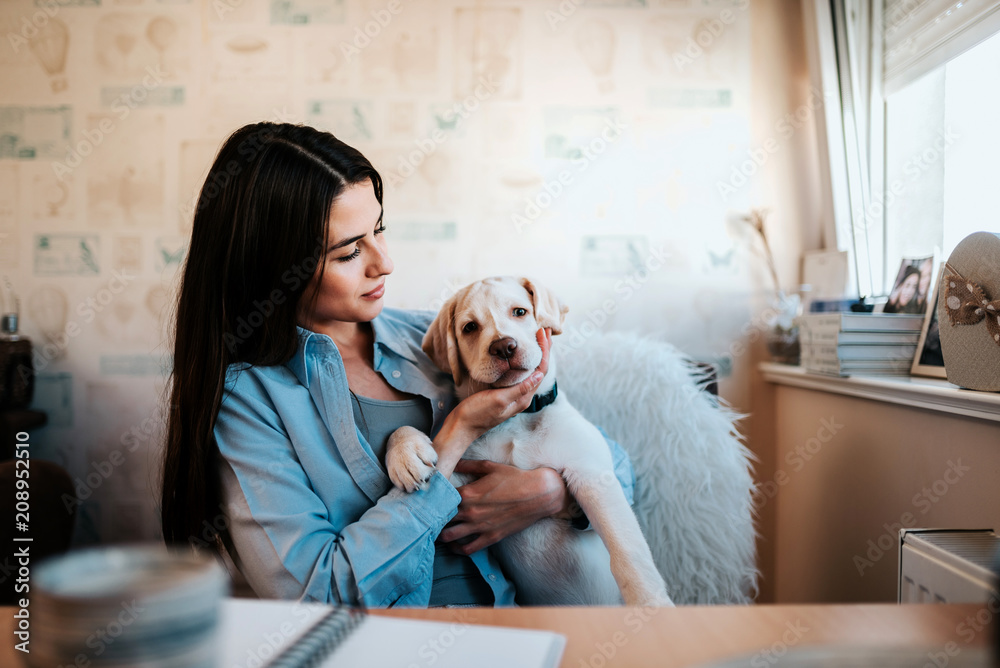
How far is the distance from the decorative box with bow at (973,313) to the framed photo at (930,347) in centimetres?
34

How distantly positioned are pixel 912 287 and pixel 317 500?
1706 millimetres

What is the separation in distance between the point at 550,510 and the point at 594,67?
1785 mm

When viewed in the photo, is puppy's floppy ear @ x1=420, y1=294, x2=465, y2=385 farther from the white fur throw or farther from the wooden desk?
the wooden desk

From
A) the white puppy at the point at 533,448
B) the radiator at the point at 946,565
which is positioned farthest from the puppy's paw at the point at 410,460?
the radiator at the point at 946,565

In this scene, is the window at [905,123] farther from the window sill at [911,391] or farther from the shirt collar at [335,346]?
the shirt collar at [335,346]

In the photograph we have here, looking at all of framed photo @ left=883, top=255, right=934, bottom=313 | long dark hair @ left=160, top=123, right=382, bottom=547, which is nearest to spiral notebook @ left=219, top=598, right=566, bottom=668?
long dark hair @ left=160, top=123, right=382, bottom=547

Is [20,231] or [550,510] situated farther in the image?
[20,231]

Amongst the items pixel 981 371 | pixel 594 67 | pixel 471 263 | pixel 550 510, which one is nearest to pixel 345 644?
pixel 550 510

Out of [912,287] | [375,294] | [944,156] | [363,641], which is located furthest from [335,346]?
[944,156]

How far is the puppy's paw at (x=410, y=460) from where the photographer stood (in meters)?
1.13

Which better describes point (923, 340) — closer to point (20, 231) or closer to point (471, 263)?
point (471, 263)

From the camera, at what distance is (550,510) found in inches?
49.9

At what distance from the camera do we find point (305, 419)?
1187 mm

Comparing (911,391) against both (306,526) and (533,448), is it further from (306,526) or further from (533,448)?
(306,526)
